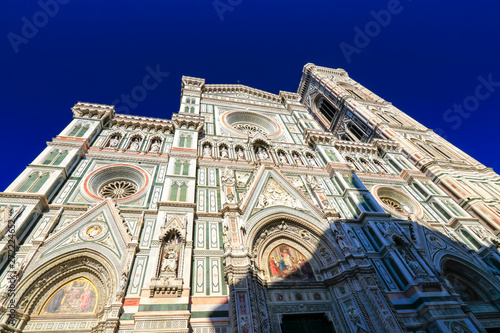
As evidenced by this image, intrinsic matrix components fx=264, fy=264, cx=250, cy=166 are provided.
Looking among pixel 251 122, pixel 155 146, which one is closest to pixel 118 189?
pixel 155 146

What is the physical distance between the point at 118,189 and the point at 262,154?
7602 mm

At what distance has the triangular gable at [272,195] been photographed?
11.2 meters

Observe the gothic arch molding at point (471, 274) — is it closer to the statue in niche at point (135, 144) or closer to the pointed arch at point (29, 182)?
the statue in niche at point (135, 144)

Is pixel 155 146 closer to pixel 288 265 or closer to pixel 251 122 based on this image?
pixel 251 122

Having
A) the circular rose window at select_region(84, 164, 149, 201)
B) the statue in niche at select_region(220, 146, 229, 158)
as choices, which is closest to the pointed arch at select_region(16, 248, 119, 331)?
the circular rose window at select_region(84, 164, 149, 201)

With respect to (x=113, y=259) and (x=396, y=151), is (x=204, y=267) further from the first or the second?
(x=396, y=151)

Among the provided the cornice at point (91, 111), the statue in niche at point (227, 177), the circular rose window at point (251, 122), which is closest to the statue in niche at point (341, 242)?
the statue in niche at point (227, 177)

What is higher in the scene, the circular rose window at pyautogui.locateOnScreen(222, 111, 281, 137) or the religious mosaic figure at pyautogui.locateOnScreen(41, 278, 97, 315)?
the circular rose window at pyautogui.locateOnScreen(222, 111, 281, 137)

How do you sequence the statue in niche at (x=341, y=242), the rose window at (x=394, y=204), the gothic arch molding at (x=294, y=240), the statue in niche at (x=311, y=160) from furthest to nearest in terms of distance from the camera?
the statue in niche at (x=311, y=160) → the rose window at (x=394, y=204) → the gothic arch molding at (x=294, y=240) → the statue in niche at (x=341, y=242)

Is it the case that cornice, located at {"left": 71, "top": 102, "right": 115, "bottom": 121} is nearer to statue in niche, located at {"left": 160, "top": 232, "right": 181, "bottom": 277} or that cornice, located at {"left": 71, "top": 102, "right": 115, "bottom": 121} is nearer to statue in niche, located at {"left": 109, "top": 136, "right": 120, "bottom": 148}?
statue in niche, located at {"left": 109, "top": 136, "right": 120, "bottom": 148}

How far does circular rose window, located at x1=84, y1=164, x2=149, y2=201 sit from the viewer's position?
11168 mm

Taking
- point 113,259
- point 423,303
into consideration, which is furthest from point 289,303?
point 113,259

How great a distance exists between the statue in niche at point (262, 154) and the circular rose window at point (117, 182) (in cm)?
611

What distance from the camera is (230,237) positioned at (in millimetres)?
9297
